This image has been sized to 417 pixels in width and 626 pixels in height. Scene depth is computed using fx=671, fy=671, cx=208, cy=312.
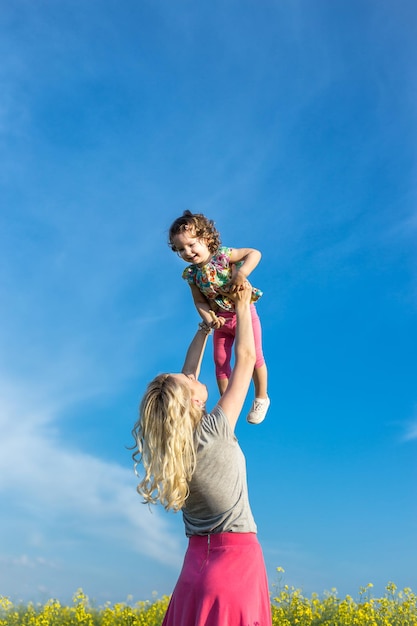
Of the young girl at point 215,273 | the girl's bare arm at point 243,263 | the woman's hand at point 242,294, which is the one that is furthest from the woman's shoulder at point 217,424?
the young girl at point 215,273

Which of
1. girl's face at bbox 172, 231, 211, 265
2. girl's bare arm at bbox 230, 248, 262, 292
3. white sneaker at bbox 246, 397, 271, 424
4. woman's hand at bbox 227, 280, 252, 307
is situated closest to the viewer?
woman's hand at bbox 227, 280, 252, 307

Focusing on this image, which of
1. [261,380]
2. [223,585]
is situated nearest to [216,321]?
[261,380]

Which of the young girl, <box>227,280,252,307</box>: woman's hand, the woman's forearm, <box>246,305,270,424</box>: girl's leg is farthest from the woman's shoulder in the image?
<box>246,305,270,424</box>: girl's leg

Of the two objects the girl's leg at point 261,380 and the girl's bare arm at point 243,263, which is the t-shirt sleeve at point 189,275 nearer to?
the girl's bare arm at point 243,263

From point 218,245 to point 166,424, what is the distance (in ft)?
8.05

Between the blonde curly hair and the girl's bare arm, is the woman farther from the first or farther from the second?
the girl's bare arm

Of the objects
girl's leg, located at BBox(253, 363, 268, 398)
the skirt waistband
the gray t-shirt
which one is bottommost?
the skirt waistband

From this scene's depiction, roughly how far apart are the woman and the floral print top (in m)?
1.81

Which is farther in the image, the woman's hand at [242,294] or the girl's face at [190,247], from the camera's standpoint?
the girl's face at [190,247]

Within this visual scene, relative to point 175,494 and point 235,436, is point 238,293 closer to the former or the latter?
point 235,436

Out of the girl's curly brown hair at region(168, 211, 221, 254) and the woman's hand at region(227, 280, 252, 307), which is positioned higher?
the girl's curly brown hair at region(168, 211, 221, 254)

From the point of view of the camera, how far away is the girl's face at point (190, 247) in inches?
209

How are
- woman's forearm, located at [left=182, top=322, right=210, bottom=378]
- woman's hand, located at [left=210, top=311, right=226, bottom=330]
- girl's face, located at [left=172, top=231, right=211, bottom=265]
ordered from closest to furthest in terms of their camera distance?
woman's forearm, located at [left=182, top=322, right=210, bottom=378]
girl's face, located at [left=172, top=231, right=211, bottom=265]
woman's hand, located at [left=210, top=311, right=226, bottom=330]

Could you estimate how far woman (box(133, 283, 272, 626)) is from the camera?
3301 mm
